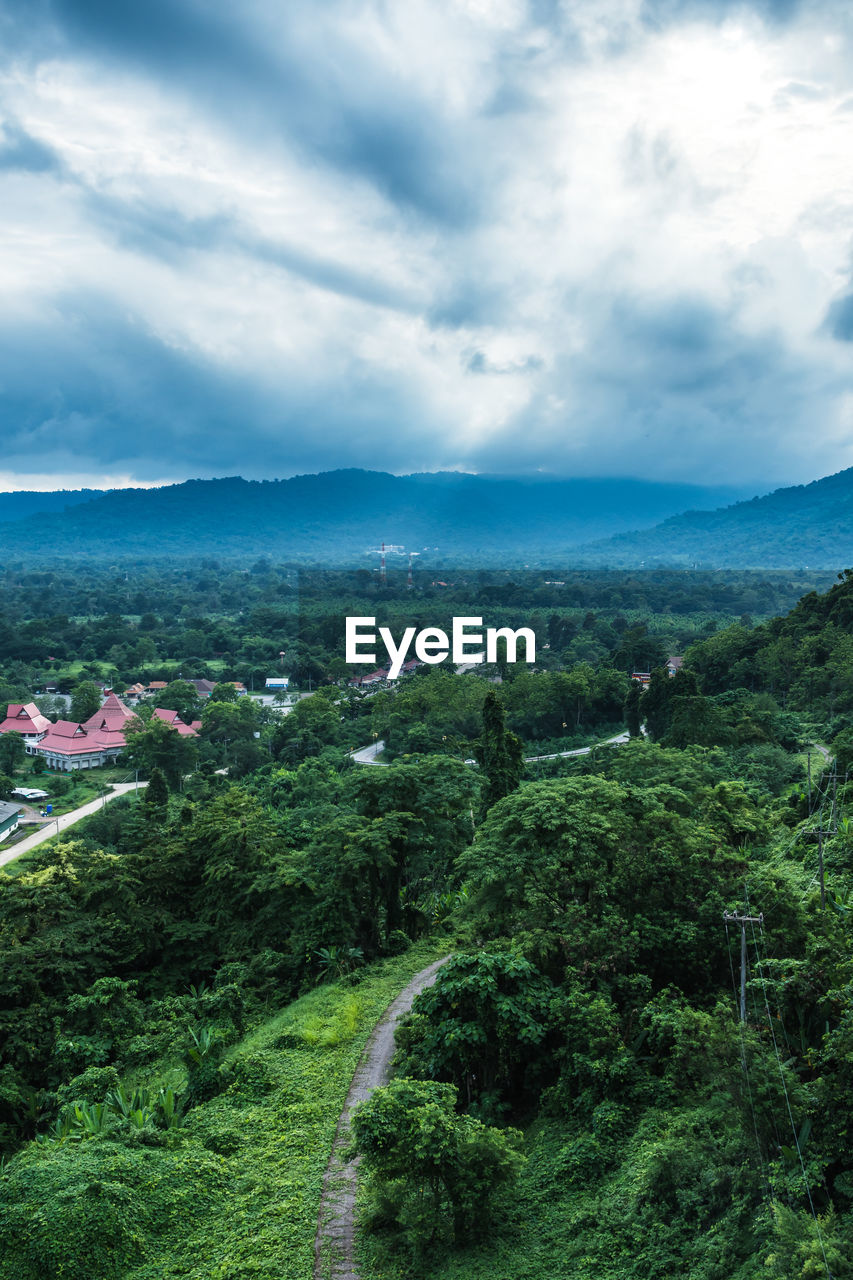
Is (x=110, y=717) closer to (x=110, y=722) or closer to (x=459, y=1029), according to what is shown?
(x=110, y=722)

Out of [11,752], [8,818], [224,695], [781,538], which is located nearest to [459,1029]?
[8,818]

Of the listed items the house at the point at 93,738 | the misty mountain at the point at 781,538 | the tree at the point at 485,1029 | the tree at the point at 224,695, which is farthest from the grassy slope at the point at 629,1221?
the misty mountain at the point at 781,538

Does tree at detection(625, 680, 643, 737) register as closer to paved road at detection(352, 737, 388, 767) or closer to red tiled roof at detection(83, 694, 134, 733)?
paved road at detection(352, 737, 388, 767)

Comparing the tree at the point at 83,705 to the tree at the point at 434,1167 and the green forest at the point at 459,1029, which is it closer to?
the green forest at the point at 459,1029

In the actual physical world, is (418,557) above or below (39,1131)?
above

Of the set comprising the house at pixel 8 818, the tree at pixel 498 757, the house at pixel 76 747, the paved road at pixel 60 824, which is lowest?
the paved road at pixel 60 824

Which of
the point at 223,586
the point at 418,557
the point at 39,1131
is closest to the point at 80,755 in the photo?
the point at 39,1131

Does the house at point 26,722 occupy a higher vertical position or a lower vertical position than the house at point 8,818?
higher

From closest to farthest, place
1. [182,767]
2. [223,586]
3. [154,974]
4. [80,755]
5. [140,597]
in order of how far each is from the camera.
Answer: [154,974] → [182,767] → [80,755] → [140,597] → [223,586]

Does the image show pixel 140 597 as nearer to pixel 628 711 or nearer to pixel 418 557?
pixel 418 557
